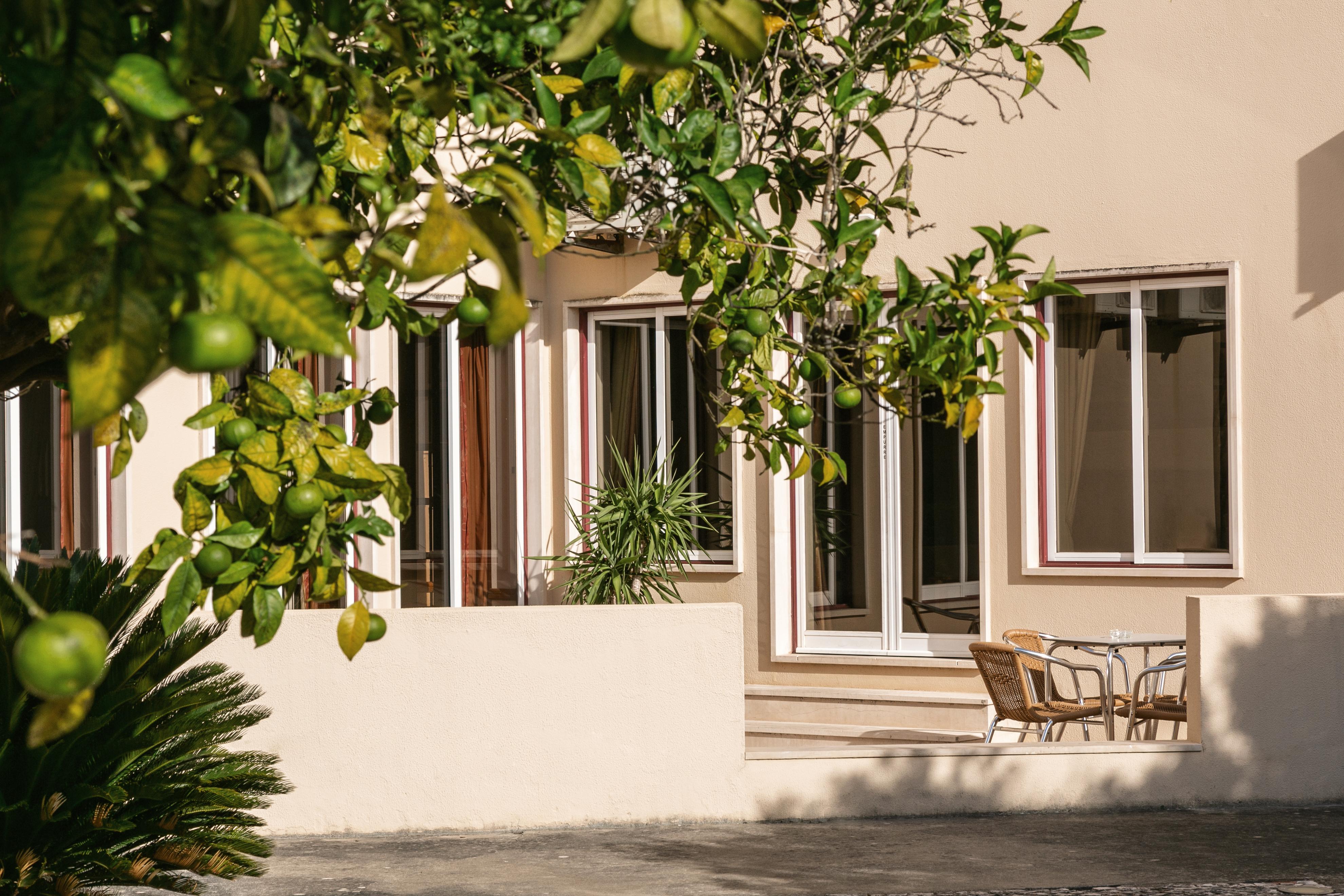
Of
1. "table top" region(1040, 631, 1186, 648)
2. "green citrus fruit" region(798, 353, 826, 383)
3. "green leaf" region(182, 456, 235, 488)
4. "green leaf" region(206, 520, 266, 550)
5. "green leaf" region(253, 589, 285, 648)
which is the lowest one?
"table top" region(1040, 631, 1186, 648)

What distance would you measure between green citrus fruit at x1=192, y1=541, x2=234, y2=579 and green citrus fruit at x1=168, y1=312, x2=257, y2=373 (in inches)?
41.2

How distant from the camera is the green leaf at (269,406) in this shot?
225 cm

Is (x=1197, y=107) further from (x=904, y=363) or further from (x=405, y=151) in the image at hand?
(x=405, y=151)

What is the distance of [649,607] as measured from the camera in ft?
24.8

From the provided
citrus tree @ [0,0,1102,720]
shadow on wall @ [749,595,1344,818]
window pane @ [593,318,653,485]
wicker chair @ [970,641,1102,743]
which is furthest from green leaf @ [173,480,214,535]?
window pane @ [593,318,653,485]

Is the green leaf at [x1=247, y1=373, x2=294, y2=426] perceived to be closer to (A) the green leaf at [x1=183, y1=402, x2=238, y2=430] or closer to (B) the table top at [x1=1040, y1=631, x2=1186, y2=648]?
Result: (A) the green leaf at [x1=183, y1=402, x2=238, y2=430]

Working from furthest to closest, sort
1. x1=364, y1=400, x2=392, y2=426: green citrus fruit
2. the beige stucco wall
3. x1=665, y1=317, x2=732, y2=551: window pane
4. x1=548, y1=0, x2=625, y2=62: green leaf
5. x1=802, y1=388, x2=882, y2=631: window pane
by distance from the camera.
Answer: x1=665, y1=317, x2=732, y2=551: window pane, x1=802, y1=388, x2=882, y2=631: window pane, the beige stucco wall, x1=364, y1=400, x2=392, y2=426: green citrus fruit, x1=548, y1=0, x2=625, y2=62: green leaf

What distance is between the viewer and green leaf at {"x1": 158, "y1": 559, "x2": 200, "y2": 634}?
77.0 inches

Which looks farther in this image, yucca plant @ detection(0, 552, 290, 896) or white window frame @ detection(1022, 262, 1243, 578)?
white window frame @ detection(1022, 262, 1243, 578)

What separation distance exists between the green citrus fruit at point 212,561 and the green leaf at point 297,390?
0.96 ft

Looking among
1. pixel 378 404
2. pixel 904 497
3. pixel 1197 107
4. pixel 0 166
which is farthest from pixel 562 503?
pixel 0 166

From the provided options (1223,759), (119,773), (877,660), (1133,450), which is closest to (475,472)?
(877,660)

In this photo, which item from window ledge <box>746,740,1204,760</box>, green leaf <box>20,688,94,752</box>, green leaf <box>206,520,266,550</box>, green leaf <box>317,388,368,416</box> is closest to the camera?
green leaf <box>20,688,94,752</box>

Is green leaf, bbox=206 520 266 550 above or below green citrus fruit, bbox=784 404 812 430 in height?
below
